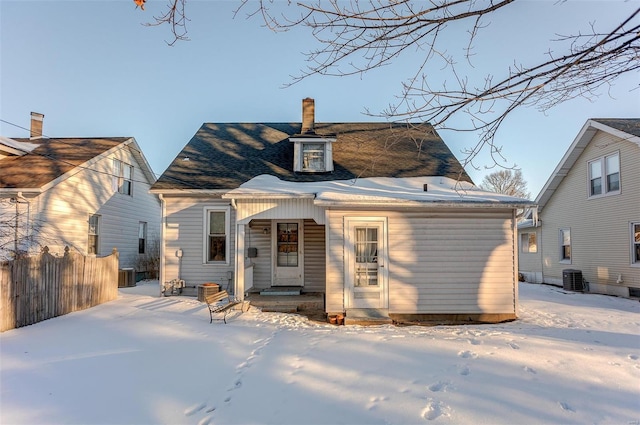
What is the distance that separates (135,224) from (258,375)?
14940 millimetres

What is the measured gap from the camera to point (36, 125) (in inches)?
674

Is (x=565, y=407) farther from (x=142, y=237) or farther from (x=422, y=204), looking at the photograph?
(x=142, y=237)

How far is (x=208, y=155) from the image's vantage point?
13.0 m

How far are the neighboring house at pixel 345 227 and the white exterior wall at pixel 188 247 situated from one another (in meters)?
0.03

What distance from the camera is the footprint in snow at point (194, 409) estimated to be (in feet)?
12.0

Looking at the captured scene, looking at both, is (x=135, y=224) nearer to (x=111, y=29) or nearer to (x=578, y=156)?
(x=111, y=29)

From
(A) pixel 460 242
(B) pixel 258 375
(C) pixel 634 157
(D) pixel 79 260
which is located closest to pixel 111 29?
(D) pixel 79 260

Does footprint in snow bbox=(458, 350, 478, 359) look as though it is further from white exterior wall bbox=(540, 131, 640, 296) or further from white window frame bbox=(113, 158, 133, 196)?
white window frame bbox=(113, 158, 133, 196)

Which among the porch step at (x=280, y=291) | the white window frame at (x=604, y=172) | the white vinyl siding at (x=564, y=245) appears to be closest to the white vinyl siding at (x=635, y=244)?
the white window frame at (x=604, y=172)

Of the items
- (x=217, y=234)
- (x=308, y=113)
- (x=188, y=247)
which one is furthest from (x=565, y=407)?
(x=308, y=113)

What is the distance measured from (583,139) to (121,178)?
67.3ft

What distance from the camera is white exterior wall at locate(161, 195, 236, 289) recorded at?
1112 cm

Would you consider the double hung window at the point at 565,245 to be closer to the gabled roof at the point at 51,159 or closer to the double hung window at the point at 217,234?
the double hung window at the point at 217,234

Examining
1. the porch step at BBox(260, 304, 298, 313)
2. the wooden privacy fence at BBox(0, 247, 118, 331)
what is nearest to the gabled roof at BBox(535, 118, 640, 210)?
the porch step at BBox(260, 304, 298, 313)
